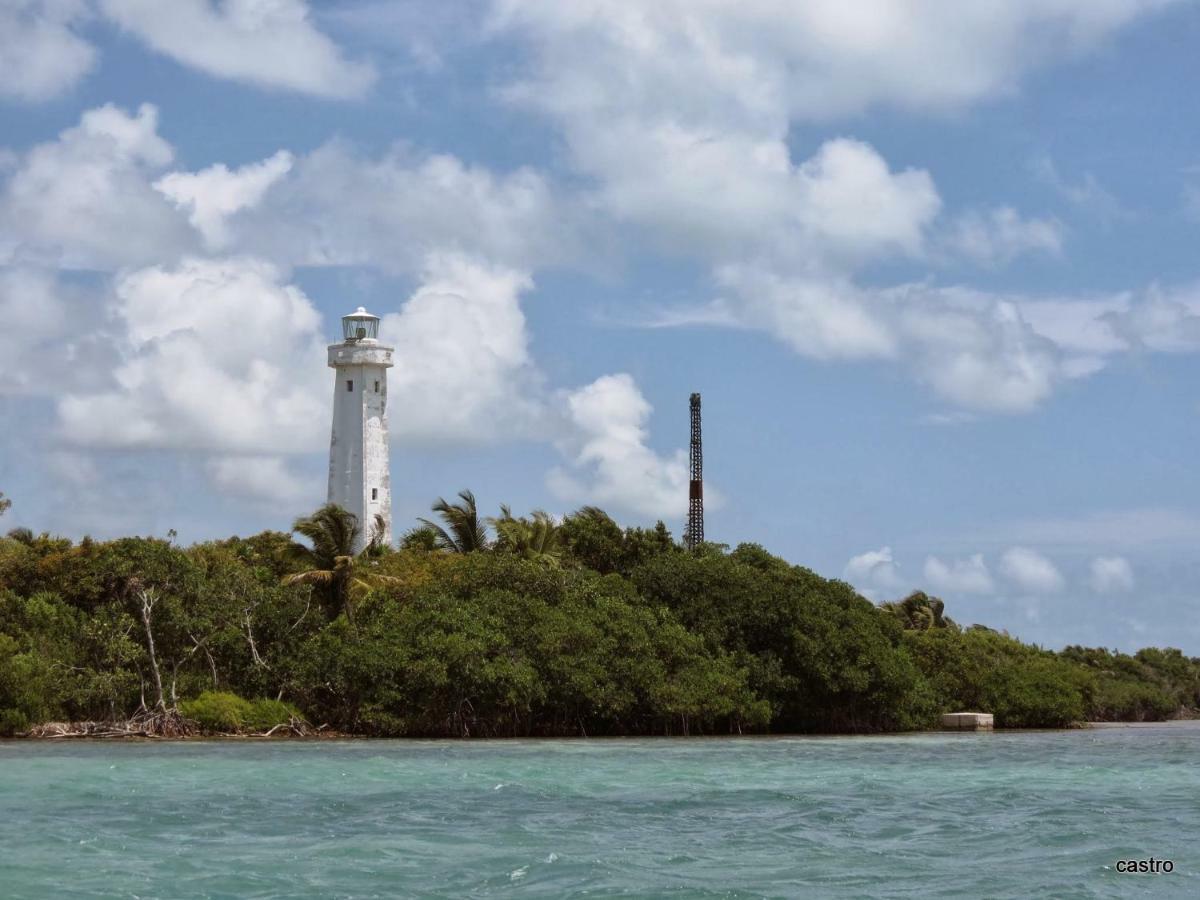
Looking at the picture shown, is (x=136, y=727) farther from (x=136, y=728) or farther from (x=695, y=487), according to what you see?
(x=695, y=487)

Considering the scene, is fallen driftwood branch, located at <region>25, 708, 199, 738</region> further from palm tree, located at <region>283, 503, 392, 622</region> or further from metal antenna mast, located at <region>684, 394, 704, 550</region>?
metal antenna mast, located at <region>684, 394, 704, 550</region>

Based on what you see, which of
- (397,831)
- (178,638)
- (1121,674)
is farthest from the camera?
(1121,674)

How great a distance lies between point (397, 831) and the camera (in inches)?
→ 822

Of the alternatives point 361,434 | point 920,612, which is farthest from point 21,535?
point 920,612

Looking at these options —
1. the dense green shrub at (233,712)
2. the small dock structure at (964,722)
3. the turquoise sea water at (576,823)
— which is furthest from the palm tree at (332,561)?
the small dock structure at (964,722)

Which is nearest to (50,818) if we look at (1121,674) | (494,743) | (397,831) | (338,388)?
(397,831)

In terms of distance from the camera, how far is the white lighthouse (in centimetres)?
5944

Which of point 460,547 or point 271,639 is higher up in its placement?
Result: point 460,547

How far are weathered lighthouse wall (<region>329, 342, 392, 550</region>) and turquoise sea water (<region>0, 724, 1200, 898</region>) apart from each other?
2347 centimetres

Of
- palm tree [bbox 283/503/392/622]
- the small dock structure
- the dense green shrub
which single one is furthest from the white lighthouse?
the small dock structure

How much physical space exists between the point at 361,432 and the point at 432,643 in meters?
20.4

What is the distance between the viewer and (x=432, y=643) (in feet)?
135

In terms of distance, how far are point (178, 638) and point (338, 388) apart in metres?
20.1

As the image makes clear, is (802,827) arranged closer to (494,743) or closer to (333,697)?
(494,743)
